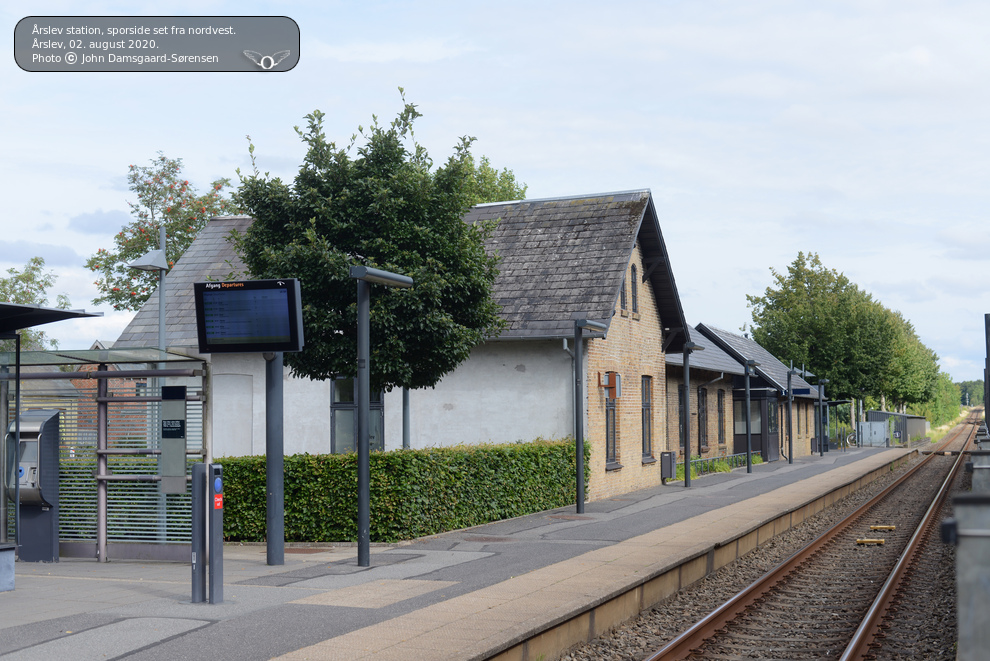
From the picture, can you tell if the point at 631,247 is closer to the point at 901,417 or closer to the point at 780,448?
the point at 780,448

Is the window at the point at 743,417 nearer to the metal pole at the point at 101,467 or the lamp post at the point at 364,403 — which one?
the lamp post at the point at 364,403

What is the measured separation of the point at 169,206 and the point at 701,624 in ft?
125

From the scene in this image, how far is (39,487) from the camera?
12.4m

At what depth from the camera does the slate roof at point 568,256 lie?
21469 millimetres

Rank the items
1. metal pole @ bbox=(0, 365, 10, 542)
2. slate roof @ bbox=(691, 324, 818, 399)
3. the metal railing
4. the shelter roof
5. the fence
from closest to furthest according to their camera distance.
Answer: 1. the shelter roof
2. metal pole @ bbox=(0, 365, 10, 542)
3. the fence
4. the metal railing
5. slate roof @ bbox=(691, 324, 818, 399)

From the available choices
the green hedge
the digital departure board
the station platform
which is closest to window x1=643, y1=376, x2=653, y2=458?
the station platform

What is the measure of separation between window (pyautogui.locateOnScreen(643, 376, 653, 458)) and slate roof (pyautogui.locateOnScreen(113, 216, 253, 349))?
1079 cm

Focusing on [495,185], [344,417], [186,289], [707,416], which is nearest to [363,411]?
[344,417]

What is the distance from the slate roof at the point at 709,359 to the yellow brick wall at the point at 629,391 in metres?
2.61

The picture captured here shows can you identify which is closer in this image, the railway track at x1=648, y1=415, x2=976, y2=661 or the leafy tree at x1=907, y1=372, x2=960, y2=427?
the railway track at x1=648, y1=415, x2=976, y2=661

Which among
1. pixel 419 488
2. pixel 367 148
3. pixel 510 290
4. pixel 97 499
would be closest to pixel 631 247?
pixel 510 290

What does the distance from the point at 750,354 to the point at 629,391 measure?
22468 millimetres

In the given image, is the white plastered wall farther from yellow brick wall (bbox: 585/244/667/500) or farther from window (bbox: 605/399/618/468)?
window (bbox: 605/399/618/468)

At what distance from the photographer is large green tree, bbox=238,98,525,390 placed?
16.2 meters
